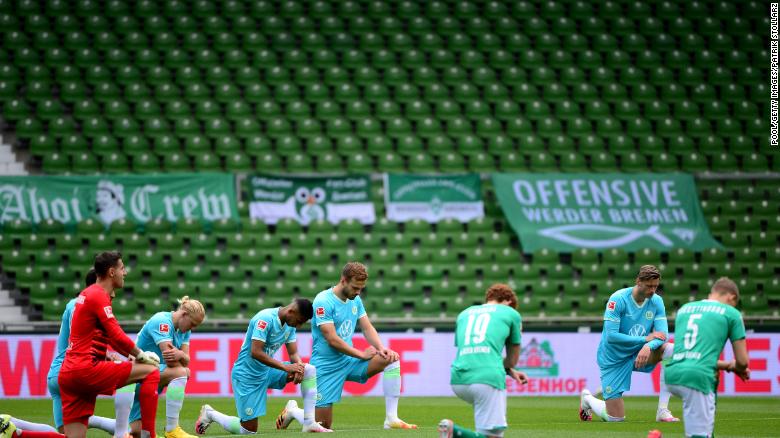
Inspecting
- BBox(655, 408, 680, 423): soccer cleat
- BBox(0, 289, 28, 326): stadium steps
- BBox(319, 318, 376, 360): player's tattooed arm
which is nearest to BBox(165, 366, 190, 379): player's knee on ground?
BBox(319, 318, 376, 360): player's tattooed arm

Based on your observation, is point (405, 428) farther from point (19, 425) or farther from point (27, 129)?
point (27, 129)

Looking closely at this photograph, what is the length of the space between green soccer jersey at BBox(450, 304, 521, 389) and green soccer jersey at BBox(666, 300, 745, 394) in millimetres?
1475

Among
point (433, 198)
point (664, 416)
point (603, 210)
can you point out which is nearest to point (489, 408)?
point (664, 416)

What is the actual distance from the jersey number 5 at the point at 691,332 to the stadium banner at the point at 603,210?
16.8m

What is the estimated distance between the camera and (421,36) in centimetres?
3144

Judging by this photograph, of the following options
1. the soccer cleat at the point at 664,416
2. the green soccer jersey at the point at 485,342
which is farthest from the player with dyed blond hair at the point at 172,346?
the soccer cleat at the point at 664,416

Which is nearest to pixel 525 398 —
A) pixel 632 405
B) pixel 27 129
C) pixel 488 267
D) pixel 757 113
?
pixel 632 405

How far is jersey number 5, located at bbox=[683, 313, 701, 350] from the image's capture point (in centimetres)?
934

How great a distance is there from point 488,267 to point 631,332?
11299 mm

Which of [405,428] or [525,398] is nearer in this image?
[405,428]

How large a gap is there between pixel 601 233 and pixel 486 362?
17.9 meters

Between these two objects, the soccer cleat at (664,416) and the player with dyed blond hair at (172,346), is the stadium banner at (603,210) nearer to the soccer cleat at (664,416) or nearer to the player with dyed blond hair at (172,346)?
the soccer cleat at (664,416)

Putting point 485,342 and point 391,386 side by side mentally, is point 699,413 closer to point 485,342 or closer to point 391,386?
point 485,342

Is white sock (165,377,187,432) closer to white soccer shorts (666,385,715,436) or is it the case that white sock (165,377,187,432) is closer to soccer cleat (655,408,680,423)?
white soccer shorts (666,385,715,436)
